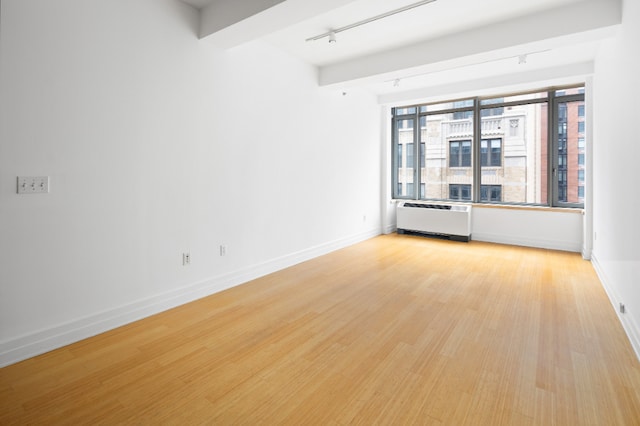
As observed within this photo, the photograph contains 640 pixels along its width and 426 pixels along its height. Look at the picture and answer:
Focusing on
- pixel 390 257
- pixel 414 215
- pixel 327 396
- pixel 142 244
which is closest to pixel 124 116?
pixel 142 244

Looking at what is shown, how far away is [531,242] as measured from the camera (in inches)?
226

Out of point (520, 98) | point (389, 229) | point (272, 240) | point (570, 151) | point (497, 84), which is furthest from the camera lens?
point (389, 229)

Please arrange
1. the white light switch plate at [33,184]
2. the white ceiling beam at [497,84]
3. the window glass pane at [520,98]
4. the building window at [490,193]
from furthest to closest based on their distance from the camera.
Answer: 1. the building window at [490,193]
2. the window glass pane at [520,98]
3. the white ceiling beam at [497,84]
4. the white light switch plate at [33,184]

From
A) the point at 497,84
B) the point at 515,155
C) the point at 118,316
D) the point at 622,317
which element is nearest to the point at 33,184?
the point at 118,316

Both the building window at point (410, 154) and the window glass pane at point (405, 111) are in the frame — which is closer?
the window glass pane at point (405, 111)

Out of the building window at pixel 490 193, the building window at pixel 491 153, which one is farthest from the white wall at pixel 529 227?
the building window at pixel 491 153

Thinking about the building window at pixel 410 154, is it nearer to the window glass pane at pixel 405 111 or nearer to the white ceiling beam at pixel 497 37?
the window glass pane at pixel 405 111

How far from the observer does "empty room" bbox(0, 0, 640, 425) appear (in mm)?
1951

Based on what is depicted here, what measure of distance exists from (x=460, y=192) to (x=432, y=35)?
11.8 feet

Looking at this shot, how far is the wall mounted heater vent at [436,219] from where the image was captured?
242 inches

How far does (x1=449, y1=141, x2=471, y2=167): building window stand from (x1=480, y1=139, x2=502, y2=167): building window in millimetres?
248

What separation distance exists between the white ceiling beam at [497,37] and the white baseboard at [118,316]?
2.76 metres

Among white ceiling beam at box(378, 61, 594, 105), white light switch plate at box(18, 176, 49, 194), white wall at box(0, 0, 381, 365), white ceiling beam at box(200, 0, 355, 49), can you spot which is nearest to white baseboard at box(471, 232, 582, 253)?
white ceiling beam at box(378, 61, 594, 105)

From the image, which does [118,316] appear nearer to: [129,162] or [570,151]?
[129,162]
